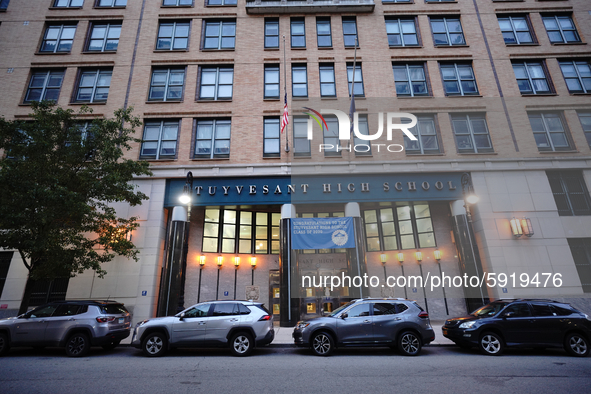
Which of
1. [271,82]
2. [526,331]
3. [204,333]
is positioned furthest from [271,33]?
A: [526,331]

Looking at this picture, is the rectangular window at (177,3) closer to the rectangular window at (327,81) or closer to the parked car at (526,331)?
the rectangular window at (327,81)

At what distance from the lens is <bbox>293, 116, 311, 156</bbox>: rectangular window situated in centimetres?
1679

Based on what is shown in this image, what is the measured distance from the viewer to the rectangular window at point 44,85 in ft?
58.1

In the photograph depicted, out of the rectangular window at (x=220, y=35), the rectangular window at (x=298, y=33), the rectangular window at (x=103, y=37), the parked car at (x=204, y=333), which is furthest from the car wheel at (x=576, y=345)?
the rectangular window at (x=103, y=37)

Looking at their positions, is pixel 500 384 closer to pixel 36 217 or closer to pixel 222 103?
pixel 36 217

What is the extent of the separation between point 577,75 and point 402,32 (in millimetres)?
11608

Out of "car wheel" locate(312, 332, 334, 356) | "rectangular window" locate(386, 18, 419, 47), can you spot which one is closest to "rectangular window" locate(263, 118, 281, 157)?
"rectangular window" locate(386, 18, 419, 47)

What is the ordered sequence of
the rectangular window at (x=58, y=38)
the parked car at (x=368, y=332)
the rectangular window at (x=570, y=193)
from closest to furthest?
the parked car at (x=368, y=332) < the rectangular window at (x=570, y=193) < the rectangular window at (x=58, y=38)

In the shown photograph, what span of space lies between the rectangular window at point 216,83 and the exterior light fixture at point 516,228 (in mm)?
17383

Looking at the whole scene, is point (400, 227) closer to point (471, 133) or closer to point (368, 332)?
point (471, 133)

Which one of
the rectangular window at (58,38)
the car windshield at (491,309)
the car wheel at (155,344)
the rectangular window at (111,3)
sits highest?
the rectangular window at (111,3)

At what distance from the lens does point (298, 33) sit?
19703 mm

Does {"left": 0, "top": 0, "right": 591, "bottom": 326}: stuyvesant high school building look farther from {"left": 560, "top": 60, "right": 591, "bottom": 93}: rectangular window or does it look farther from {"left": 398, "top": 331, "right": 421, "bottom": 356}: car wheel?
{"left": 398, "top": 331, "right": 421, "bottom": 356}: car wheel

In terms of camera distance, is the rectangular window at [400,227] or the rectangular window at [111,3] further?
the rectangular window at [111,3]
